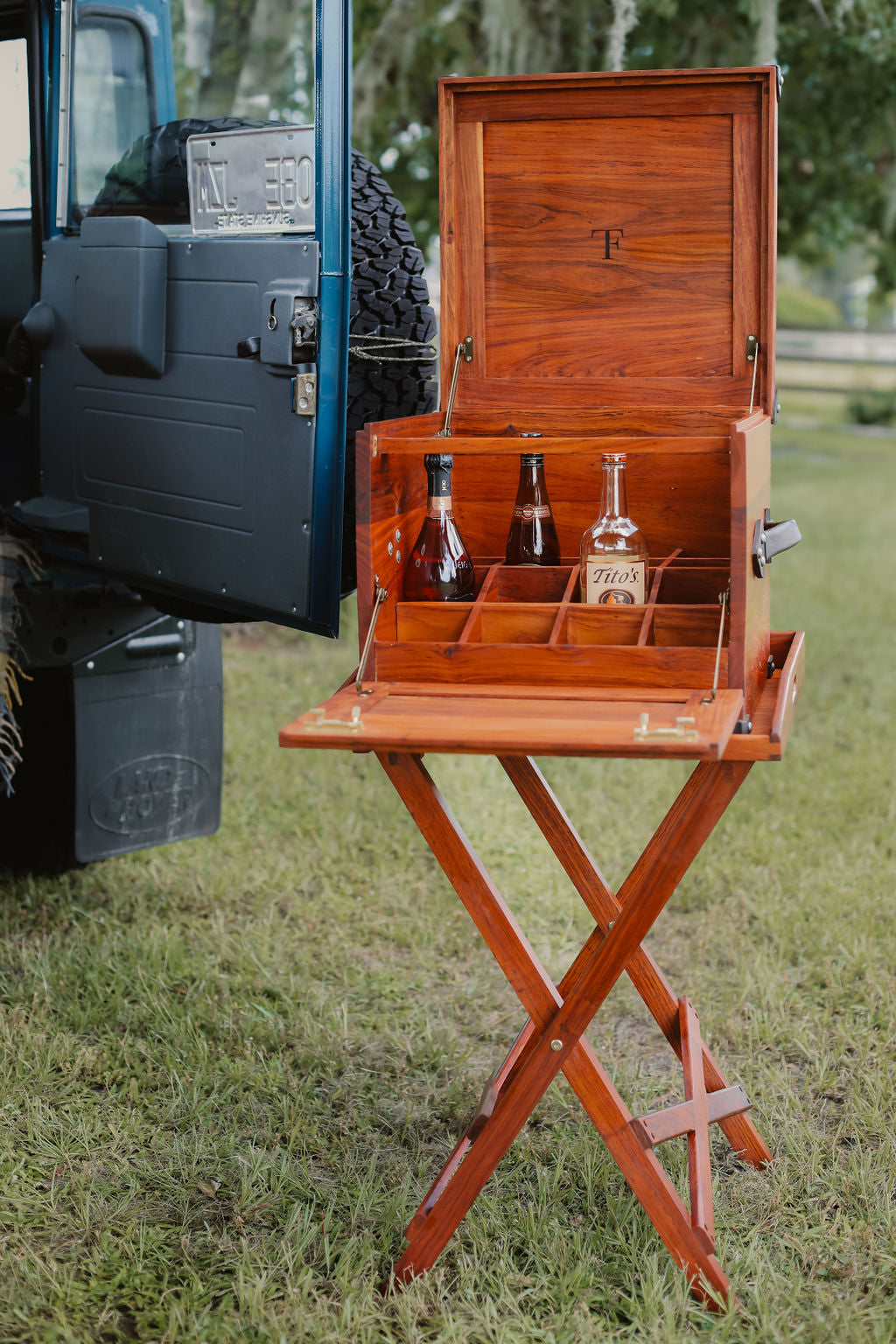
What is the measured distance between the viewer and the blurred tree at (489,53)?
5.58m

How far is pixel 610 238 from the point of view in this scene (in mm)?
2316

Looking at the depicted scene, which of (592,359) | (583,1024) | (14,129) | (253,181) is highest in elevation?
(14,129)

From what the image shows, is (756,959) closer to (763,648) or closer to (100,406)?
(763,648)

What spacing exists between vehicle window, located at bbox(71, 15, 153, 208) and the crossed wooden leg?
1.86 m

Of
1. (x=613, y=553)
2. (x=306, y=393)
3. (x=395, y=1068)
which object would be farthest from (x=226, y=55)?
(x=395, y=1068)

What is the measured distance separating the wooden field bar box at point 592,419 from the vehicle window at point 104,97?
119 centimetres

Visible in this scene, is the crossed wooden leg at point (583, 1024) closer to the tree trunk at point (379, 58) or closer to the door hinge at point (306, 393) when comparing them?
the door hinge at point (306, 393)

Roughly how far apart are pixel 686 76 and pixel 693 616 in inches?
34.8

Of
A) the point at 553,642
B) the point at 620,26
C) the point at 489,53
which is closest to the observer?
the point at 553,642

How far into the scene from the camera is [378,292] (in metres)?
2.71

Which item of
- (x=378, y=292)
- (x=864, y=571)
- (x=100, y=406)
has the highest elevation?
(x=378, y=292)

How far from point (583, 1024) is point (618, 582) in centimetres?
69

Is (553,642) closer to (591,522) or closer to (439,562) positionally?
(439,562)

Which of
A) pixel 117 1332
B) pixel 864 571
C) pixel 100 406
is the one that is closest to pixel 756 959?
pixel 117 1332
